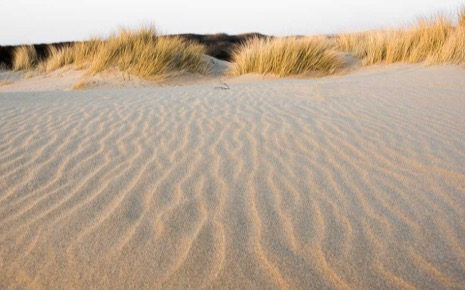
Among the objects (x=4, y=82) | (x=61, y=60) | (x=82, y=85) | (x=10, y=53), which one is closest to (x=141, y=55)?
(x=82, y=85)

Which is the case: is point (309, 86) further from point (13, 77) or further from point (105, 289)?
point (13, 77)

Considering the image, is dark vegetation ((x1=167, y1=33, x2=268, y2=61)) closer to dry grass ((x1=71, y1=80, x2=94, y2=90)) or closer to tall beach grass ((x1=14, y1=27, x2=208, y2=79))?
tall beach grass ((x1=14, y1=27, x2=208, y2=79))

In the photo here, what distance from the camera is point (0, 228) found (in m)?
2.00

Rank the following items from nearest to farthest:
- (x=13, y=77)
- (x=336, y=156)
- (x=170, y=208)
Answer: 1. (x=170, y=208)
2. (x=336, y=156)
3. (x=13, y=77)

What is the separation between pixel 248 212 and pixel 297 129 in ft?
4.98

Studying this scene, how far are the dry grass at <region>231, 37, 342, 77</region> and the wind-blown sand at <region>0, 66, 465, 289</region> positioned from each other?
6431 millimetres

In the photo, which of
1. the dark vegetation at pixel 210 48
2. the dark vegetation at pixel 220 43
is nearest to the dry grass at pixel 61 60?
the dark vegetation at pixel 210 48

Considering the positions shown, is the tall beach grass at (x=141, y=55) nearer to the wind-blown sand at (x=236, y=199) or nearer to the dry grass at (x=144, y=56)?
the dry grass at (x=144, y=56)

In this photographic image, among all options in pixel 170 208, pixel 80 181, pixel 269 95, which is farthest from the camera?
pixel 269 95

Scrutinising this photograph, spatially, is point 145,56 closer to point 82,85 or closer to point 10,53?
point 82,85

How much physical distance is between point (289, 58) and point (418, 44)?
3.14 metres

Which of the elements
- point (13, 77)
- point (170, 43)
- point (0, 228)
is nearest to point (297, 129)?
point (0, 228)

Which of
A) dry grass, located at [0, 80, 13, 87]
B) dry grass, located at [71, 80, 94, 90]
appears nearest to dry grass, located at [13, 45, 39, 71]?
dry grass, located at [0, 80, 13, 87]

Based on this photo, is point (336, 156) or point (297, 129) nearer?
point (336, 156)
